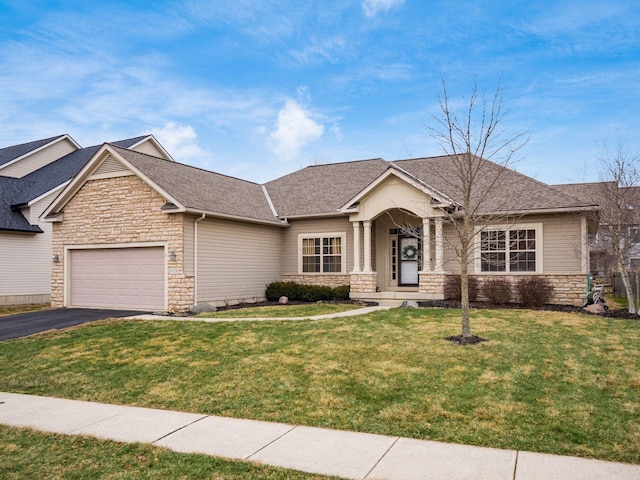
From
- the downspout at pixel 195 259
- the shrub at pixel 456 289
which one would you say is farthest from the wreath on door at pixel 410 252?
the downspout at pixel 195 259

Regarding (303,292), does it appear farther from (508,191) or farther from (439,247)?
(508,191)

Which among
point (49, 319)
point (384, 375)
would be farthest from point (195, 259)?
point (384, 375)

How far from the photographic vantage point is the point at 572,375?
805 cm

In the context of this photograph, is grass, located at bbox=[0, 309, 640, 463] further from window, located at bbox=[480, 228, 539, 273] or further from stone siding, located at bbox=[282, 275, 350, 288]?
stone siding, located at bbox=[282, 275, 350, 288]

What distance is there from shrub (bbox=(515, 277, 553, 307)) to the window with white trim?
2.53 ft

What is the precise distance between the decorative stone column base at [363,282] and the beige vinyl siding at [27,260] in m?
14.3

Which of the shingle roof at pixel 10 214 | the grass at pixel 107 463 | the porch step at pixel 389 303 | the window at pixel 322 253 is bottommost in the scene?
the grass at pixel 107 463

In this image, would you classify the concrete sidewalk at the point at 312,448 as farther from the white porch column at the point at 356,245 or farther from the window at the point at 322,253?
the window at the point at 322,253

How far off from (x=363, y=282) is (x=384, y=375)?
37.2ft

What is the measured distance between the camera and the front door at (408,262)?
20.9 m

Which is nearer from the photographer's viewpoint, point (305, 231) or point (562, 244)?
point (562, 244)

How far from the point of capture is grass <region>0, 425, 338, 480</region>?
5.04 metres

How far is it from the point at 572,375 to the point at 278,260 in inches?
604

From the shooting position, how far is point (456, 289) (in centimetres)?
1806
